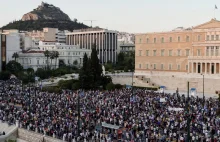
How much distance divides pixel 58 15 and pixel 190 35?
135039 mm

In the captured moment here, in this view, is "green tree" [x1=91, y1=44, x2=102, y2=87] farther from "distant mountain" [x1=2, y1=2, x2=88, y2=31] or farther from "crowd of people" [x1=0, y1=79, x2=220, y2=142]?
"distant mountain" [x1=2, y1=2, x2=88, y2=31]

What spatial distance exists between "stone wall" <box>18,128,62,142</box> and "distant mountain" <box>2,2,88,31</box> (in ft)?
405

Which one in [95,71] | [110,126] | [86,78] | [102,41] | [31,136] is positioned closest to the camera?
[110,126]

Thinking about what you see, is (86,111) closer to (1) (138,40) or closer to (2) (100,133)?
(2) (100,133)

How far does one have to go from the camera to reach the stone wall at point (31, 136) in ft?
88.8

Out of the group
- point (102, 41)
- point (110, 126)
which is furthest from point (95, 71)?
point (102, 41)

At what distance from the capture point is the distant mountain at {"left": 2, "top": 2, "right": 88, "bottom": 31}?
152163 millimetres

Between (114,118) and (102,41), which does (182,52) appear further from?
(102,41)

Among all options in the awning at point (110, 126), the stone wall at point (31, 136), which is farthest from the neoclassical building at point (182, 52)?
the stone wall at point (31, 136)

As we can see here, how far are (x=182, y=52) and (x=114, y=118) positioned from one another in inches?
1409

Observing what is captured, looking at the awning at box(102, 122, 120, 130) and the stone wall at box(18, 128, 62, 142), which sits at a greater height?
the awning at box(102, 122, 120, 130)

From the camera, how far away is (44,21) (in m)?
158

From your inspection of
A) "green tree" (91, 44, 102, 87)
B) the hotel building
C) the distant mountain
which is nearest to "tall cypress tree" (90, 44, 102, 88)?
"green tree" (91, 44, 102, 87)

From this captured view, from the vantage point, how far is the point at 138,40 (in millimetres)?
67875
